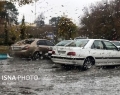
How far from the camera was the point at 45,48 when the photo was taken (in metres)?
20.9

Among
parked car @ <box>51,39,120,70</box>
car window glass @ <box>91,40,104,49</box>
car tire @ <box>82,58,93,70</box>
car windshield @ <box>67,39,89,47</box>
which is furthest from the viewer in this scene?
car window glass @ <box>91,40,104,49</box>

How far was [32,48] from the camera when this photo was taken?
65.2ft

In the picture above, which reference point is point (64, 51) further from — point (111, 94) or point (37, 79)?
point (111, 94)

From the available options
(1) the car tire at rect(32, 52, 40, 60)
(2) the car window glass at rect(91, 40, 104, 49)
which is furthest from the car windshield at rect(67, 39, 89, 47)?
(1) the car tire at rect(32, 52, 40, 60)

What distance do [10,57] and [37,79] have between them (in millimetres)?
10896

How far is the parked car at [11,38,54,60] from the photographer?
1950 centimetres

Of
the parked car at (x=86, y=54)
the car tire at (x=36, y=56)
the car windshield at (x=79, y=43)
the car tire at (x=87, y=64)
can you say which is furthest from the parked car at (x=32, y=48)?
the car tire at (x=87, y=64)

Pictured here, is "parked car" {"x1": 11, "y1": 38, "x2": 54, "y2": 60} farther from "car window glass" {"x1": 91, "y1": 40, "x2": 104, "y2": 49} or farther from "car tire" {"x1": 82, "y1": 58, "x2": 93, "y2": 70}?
"car tire" {"x1": 82, "y1": 58, "x2": 93, "y2": 70}

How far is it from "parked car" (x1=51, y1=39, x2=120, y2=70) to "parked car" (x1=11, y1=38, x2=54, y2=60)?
589 cm

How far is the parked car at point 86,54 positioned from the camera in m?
13.1

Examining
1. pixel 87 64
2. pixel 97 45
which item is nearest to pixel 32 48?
pixel 97 45

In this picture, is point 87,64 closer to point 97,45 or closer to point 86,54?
point 86,54

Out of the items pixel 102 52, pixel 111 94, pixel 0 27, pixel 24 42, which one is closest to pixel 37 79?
pixel 111 94

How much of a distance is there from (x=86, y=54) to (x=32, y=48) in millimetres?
7196
